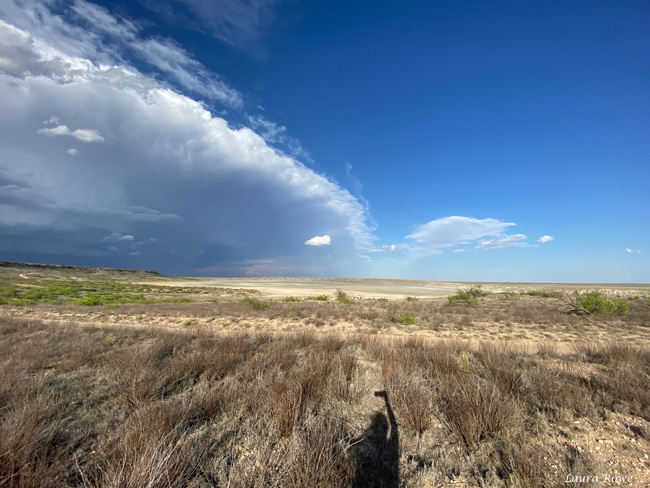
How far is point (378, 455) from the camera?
3.60 meters

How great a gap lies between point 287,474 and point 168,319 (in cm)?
1962

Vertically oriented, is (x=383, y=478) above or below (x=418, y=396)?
below

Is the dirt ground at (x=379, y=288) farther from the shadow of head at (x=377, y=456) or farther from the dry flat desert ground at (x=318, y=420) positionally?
the shadow of head at (x=377, y=456)

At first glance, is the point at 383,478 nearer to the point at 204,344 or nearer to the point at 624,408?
the point at 624,408

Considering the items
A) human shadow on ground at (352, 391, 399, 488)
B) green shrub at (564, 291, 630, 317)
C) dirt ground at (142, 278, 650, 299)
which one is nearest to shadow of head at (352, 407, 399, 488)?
human shadow on ground at (352, 391, 399, 488)

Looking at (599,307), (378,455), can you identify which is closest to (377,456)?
(378,455)

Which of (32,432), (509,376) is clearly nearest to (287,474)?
(32,432)

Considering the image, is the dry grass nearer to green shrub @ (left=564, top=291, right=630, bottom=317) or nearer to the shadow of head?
the shadow of head

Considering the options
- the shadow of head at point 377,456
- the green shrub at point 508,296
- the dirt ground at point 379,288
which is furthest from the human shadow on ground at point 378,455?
the dirt ground at point 379,288

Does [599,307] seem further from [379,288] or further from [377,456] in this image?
[379,288]

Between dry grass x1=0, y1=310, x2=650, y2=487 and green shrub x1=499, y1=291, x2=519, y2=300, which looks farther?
green shrub x1=499, y1=291, x2=519, y2=300

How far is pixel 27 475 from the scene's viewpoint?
2.68 metres

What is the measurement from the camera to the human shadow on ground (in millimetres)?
3146

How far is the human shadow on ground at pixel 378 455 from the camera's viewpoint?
3.15 metres
